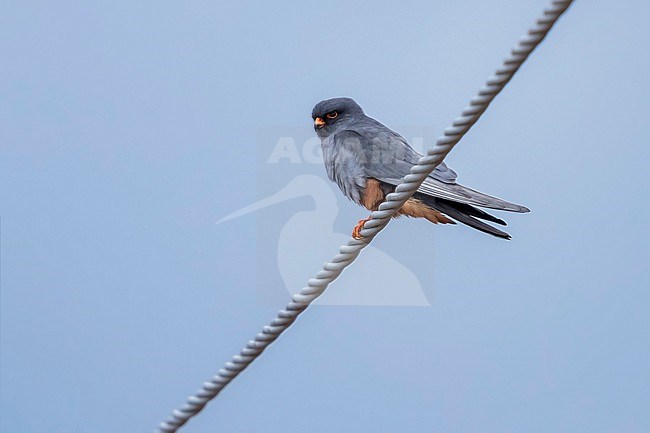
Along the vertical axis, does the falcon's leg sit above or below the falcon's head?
below

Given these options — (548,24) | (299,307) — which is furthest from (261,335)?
(548,24)

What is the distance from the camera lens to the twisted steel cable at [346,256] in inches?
73.5

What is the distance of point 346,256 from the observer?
2.33 metres

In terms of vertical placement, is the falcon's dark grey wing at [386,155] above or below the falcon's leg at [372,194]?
above

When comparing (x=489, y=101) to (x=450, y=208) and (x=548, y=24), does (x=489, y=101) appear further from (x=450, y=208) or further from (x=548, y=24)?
(x=450, y=208)

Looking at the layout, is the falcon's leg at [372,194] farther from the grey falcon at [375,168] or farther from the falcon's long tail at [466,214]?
the falcon's long tail at [466,214]

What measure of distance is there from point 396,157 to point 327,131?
0.47m

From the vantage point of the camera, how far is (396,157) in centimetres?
390

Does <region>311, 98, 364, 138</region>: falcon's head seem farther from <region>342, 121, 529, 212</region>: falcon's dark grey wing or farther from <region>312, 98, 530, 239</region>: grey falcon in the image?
<region>342, 121, 529, 212</region>: falcon's dark grey wing

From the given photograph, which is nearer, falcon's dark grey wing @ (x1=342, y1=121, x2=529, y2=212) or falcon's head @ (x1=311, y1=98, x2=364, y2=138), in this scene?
falcon's dark grey wing @ (x1=342, y1=121, x2=529, y2=212)

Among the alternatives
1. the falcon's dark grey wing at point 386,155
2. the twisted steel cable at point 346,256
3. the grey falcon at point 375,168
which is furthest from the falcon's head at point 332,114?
the twisted steel cable at point 346,256

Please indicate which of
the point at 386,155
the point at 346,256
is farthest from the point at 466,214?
the point at 346,256

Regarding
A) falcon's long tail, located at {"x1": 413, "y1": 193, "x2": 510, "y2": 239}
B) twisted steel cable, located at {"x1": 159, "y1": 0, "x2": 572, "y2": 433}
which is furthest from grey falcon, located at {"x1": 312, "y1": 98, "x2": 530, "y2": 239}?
twisted steel cable, located at {"x1": 159, "y1": 0, "x2": 572, "y2": 433}

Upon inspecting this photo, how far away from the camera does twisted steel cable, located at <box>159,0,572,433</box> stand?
6.12 feet
